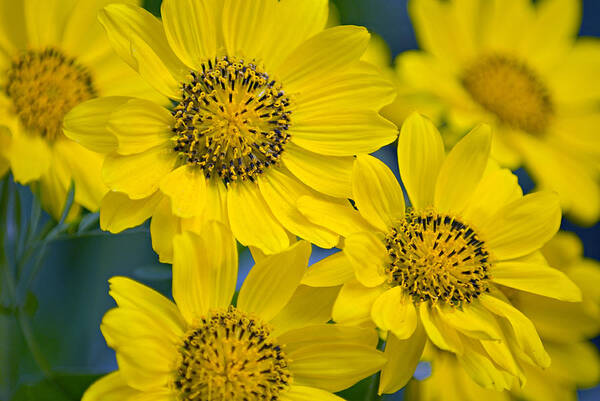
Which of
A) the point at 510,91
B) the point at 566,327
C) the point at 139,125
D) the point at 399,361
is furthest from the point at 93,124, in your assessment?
the point at 510,91

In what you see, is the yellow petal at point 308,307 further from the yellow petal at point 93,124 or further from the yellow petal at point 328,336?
the yellow petal at point 93,124

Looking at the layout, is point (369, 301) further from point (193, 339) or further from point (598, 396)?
point (598, 396)

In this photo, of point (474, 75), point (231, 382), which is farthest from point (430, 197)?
point (474, 75)

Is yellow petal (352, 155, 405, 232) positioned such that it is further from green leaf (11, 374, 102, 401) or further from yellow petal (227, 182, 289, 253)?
green leaf (11, 374, 102, 401)

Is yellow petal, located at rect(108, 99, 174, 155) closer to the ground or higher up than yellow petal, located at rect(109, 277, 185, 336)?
higher up

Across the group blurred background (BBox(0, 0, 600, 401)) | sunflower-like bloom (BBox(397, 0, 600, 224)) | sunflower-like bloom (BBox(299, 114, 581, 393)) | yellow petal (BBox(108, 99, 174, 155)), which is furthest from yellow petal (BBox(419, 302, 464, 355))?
sunflower-like bloom (BBox(397, 0, 600, 224))

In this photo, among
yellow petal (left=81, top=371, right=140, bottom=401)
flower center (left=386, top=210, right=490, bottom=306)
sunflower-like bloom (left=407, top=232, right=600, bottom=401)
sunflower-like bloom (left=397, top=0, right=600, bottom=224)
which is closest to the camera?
yellow petal (left=81, top=371, right=140, bottom=401)

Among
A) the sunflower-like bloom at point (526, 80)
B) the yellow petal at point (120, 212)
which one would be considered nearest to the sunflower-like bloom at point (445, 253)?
the yellow petal at point (120, 212)
